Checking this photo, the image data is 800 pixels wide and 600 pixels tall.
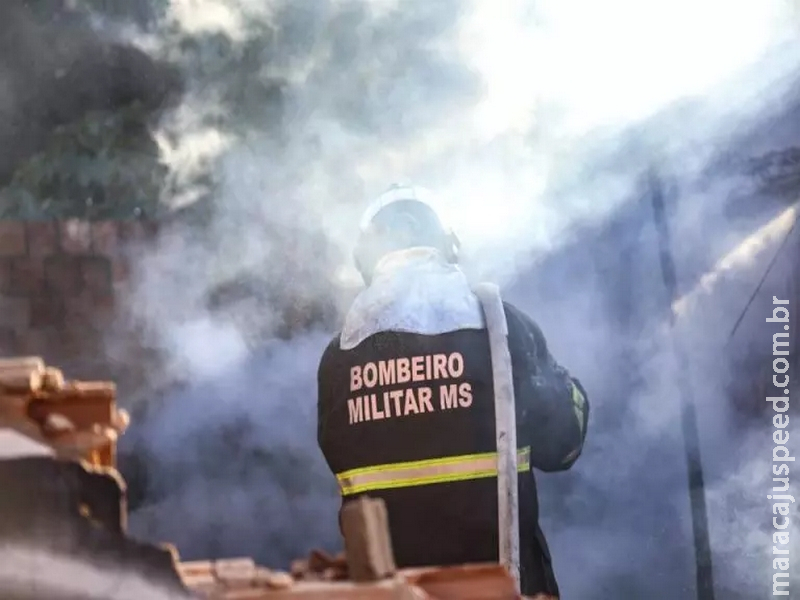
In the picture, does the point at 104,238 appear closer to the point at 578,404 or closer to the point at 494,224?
the point at 494,224

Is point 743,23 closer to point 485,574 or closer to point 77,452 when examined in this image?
point 485,574

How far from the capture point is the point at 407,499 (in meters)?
2.79

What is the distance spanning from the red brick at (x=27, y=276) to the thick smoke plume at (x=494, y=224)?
263 mm

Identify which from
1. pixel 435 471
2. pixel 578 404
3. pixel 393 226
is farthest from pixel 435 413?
pixel 393 226

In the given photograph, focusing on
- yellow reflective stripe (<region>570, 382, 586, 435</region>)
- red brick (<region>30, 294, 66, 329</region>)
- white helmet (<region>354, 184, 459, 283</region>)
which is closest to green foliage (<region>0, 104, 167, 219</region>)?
red brick (<region>30, 294, 66, 329</region>)

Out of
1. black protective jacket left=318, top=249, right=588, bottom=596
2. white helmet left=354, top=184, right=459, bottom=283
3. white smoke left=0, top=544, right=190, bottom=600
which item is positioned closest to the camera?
white smoke left=0, top=544, right=190, bottom=600

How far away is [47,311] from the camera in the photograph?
9.24 ft

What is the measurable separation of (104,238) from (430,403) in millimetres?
1007

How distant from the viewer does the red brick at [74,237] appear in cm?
285

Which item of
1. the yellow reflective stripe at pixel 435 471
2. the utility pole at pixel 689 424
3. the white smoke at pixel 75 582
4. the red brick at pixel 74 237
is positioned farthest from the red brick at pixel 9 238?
the utility pole at pixel 689 424

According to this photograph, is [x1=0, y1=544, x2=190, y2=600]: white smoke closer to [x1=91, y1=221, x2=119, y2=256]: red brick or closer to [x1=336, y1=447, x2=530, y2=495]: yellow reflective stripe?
[x1=336, y1=447, x2=530, y2=495]: yellow reflective stripe

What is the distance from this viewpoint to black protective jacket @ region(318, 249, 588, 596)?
110 inches

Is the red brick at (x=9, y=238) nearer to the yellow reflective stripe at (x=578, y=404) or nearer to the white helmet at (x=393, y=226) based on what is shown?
the white helmet at (x=393, y=226)

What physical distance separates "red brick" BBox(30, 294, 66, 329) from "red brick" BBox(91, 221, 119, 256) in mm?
179
